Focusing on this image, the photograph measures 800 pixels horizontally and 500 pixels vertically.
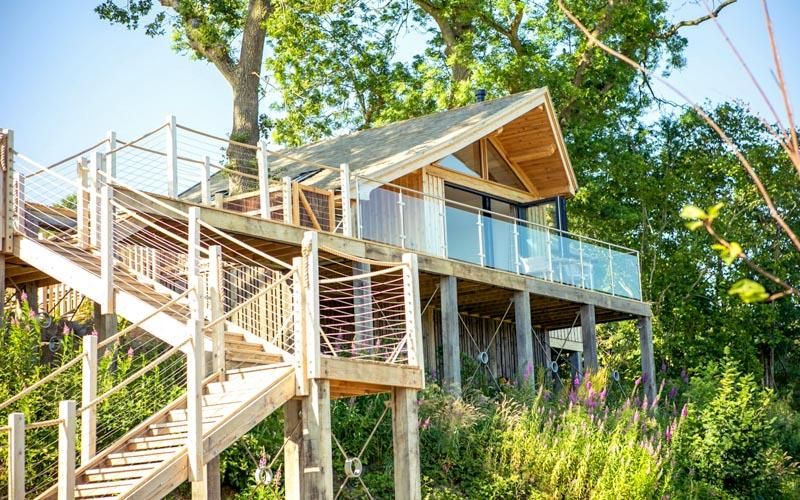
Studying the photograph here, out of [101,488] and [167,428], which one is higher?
[167,428]

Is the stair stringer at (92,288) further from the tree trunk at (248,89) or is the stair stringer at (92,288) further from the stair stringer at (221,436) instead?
the tree trunk at (248,89)

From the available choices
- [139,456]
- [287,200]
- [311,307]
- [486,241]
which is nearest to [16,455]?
[139,456]

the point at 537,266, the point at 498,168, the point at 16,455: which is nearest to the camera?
the point at 16,455

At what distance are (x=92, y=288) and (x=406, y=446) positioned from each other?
409 cm

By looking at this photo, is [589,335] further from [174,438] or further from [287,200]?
[174,438]

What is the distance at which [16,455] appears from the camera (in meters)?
9.01

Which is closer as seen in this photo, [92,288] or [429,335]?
[92,288]

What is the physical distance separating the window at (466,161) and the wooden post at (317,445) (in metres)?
11.6

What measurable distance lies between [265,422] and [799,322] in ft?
78.9

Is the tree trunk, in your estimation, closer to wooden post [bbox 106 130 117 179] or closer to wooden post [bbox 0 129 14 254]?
wooden post [bbox 106 130 117 179]

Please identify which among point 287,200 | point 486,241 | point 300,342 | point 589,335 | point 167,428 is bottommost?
point 167,428

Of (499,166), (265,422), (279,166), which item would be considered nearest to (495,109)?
(499,166)

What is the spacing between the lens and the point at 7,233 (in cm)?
1412

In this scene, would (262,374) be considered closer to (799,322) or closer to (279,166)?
(279,166)
